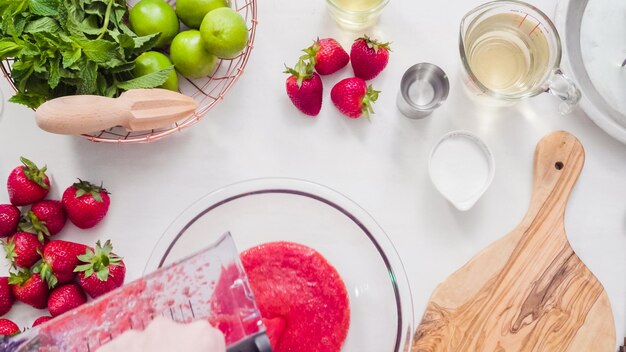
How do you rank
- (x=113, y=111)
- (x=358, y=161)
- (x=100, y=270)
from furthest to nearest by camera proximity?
(x=358, y=161) < (x=100, y=270) < (x=113, y=111)

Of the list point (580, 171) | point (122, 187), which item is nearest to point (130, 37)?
point (122, 187)

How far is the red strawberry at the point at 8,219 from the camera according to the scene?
4.16 feet

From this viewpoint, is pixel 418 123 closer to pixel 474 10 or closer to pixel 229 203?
pixel 474 10

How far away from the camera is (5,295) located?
125 cm

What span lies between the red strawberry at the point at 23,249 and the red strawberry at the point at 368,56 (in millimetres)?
758

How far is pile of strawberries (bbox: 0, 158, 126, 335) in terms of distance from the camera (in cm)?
124

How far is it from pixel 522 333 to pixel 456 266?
0.62 feet

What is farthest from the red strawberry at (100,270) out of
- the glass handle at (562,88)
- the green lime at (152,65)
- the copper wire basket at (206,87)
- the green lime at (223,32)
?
the glass handle at (562,88)

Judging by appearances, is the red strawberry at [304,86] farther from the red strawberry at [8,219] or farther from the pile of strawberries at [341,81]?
the red strawberry at [8,219]

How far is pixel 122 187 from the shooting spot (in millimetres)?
1321

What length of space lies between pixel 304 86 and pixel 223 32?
19cm

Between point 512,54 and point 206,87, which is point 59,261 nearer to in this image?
point 206,87

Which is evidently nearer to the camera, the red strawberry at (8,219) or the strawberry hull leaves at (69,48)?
the strawberry hull leaves at (69,48)

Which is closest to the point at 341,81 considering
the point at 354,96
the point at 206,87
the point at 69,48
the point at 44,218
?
the point at 354,96
